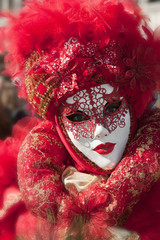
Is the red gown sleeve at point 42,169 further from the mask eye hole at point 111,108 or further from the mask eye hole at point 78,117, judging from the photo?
the mask eye hole at point 111,108

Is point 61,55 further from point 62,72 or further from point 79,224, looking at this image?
point 79,224

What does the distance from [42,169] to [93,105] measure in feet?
1.04

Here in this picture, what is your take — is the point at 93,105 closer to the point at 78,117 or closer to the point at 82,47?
the point at 78,117

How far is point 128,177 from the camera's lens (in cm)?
112

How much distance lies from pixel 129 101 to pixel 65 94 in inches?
10.3

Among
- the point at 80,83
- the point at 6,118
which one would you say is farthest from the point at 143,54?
Answer: the point at 6,118

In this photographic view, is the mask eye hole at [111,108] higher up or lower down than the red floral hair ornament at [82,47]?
lower down

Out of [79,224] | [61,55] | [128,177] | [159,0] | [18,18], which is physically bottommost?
[159,0]

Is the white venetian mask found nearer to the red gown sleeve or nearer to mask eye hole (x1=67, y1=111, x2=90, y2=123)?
mask eye hole (x1=67, y1=111, x2=90, y2=123)

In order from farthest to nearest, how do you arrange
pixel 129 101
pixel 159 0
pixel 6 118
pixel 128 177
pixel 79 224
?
1. pixel 159 0
2. pixel 6 118
3. pixel 129 101
4. pixel 128 177
5. pixel 79 224

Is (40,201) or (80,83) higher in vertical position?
(80,83)

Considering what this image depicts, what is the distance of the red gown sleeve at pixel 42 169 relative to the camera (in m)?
1.17

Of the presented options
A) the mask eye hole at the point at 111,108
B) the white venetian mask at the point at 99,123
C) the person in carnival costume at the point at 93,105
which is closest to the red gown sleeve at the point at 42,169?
the person in carnival costume at the point at 93,105

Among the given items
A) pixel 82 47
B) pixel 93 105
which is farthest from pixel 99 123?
pixel 82 47
